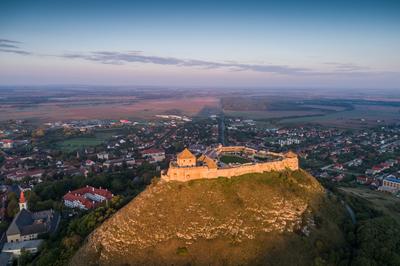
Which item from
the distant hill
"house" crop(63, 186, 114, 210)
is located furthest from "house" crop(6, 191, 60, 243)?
the distant hill

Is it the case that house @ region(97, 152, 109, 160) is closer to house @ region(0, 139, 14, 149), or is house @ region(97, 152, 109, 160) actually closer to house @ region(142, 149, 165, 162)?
house @ region(142, 149, 165, 162)

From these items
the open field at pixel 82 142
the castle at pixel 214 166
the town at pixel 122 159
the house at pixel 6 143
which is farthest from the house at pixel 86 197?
the house at pixel 6 143

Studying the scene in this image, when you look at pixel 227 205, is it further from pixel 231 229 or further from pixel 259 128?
pixel 259 128

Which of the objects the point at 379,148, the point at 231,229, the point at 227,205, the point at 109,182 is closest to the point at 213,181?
the point at 227,205

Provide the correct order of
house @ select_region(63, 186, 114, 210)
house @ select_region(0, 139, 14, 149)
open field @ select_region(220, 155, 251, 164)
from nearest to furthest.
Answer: open field @ select_region(220, 155, 251, 164), house @ select_region(63, 186, 114, 210), house @ select_region(0, 139, 14, 149)

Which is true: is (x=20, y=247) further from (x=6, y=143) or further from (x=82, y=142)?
(x=6, y=143)
